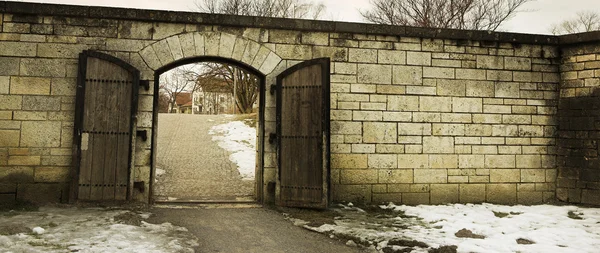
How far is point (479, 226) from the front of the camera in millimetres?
4555

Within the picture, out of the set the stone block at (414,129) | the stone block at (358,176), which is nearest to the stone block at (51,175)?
the stone block at (358,176)

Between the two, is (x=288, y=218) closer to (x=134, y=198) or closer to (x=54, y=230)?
(x=134, y=198)

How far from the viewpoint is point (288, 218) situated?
494 centimetres

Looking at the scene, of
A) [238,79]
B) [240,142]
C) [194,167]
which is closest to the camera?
[194,167]

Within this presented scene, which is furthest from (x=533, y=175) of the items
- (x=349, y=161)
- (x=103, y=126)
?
(x=103, y=126)

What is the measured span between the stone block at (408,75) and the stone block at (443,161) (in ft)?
3.87

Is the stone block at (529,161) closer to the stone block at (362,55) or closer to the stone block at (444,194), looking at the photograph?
the stone block at (444,194)

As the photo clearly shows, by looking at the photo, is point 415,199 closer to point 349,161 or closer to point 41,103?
point 349,161

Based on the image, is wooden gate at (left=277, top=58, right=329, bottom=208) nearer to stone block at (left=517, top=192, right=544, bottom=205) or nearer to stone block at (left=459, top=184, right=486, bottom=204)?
stone block at (left=459, top=184, right=486, bottom=204)

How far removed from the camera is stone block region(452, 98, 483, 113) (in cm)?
608

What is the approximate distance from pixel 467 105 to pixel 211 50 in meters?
4.00

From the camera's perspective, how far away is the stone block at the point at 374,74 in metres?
5.89

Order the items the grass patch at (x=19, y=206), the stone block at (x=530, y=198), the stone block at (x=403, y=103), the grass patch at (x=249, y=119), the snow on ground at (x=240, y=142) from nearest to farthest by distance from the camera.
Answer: the grass patch at (x=19, y=206), the stone block at (x=403, y=103), the stone block at (x=530, y=198), the snow on ground at (x=240, y=142), the grass patch at (x=249, y=119)

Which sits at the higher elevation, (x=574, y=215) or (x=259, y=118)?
(x=259, y=118)
